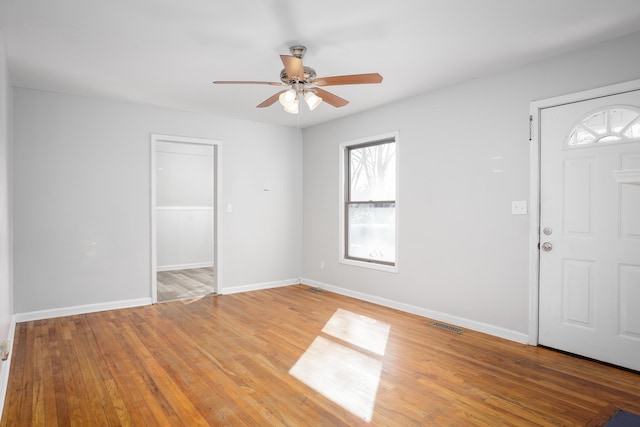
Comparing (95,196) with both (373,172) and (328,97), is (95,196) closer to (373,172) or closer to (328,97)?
(328,97)

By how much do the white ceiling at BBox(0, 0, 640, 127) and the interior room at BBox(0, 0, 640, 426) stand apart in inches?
0.9

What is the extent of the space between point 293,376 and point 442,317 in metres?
2.02

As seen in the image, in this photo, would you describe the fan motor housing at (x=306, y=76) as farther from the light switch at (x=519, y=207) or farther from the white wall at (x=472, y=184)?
the light switch at (x=519, y=207)

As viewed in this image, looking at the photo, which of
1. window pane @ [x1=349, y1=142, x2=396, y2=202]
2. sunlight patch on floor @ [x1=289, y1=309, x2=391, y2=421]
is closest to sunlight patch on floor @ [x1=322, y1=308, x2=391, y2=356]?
sunlight patch on floor @ [x1=289, y1=309, x2=391, y2=421]

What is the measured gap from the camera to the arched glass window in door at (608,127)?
2.83m

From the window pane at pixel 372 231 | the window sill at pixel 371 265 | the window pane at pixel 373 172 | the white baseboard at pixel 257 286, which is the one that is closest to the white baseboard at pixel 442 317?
the window sill at pixel 371 265

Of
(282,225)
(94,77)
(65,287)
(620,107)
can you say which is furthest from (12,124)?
(620,107)

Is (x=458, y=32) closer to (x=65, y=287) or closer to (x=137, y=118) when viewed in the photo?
(x=137, y=118)

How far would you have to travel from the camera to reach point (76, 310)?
4.38m

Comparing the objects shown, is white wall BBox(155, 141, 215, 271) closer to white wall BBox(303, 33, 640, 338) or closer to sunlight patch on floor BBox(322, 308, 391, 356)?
white wall BBox(303, 33, 640, 338)

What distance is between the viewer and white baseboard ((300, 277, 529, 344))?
3.49 meters

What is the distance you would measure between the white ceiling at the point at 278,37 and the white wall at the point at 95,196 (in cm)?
52

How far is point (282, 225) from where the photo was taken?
19.9 ft

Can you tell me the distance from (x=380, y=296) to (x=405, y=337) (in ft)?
4.12
